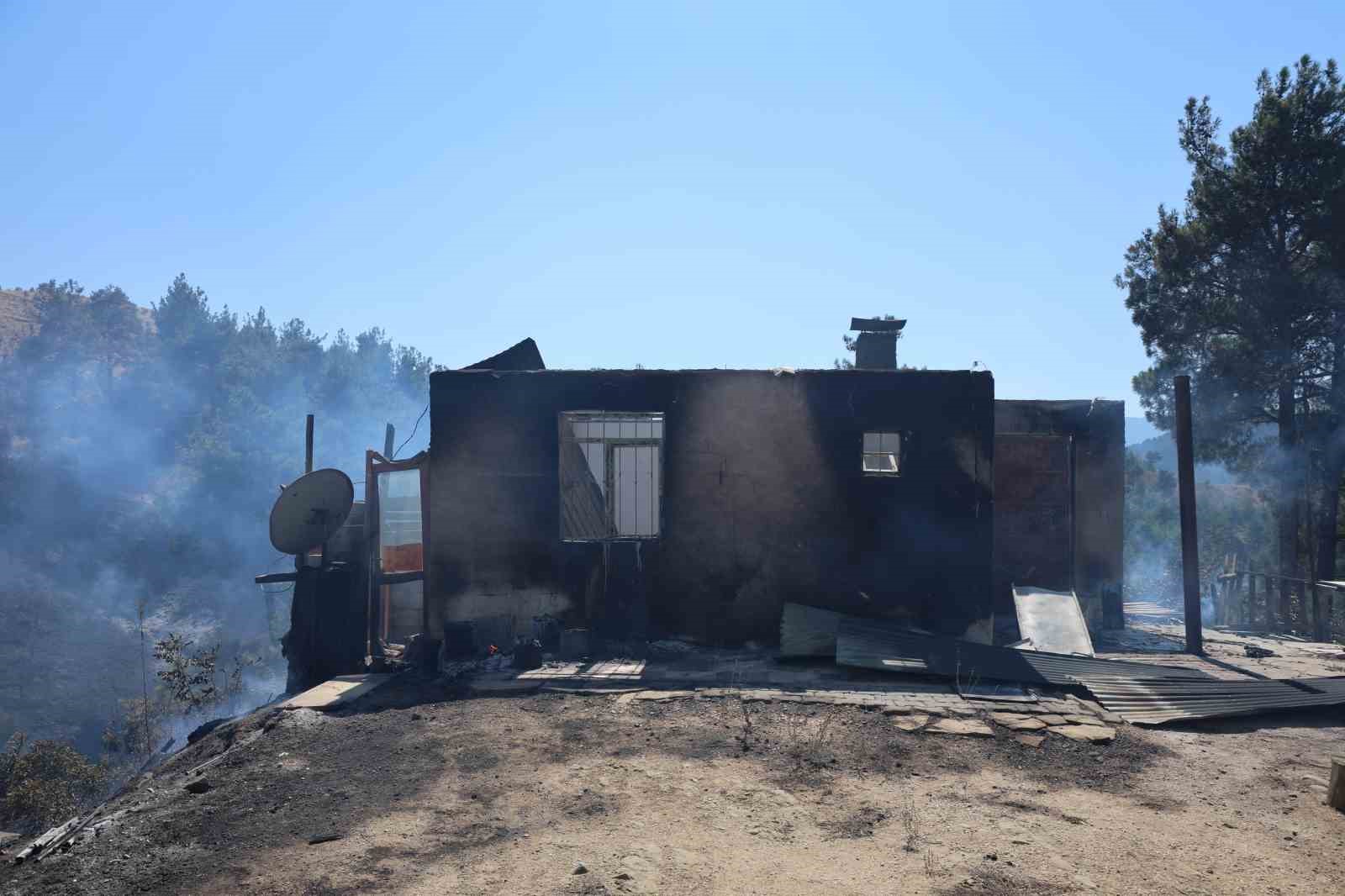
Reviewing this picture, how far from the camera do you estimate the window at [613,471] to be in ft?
39.7

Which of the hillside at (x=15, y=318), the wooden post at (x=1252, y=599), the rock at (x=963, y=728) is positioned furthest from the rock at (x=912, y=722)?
the hillside at (x=15, y=318)

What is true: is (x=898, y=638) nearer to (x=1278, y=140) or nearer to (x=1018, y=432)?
(x=1018, y=432)

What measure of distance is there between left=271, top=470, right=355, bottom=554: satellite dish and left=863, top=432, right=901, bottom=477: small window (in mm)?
7027

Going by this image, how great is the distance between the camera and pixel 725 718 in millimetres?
8242

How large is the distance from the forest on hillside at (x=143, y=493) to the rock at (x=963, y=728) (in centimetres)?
1754

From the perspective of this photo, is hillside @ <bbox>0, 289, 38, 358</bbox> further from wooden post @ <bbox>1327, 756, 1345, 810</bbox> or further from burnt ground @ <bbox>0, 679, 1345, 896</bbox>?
wooden post @ <bbox>1327, 756, 1345, 810</bbox>

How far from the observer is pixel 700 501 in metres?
12.0

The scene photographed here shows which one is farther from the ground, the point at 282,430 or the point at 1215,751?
the point at 282,430

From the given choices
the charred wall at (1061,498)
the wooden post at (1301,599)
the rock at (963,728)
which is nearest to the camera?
the rock at (963,728)

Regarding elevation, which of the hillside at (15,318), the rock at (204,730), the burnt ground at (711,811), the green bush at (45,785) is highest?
the hillside at (15,318)

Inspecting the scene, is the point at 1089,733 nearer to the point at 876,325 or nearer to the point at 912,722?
the point at 912,722

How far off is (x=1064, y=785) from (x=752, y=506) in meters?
6.07

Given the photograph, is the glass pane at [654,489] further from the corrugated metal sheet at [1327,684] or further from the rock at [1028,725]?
the corrugated metal sheet at [1327,684]

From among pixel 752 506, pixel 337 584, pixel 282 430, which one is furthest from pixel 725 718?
pixel 282 430
